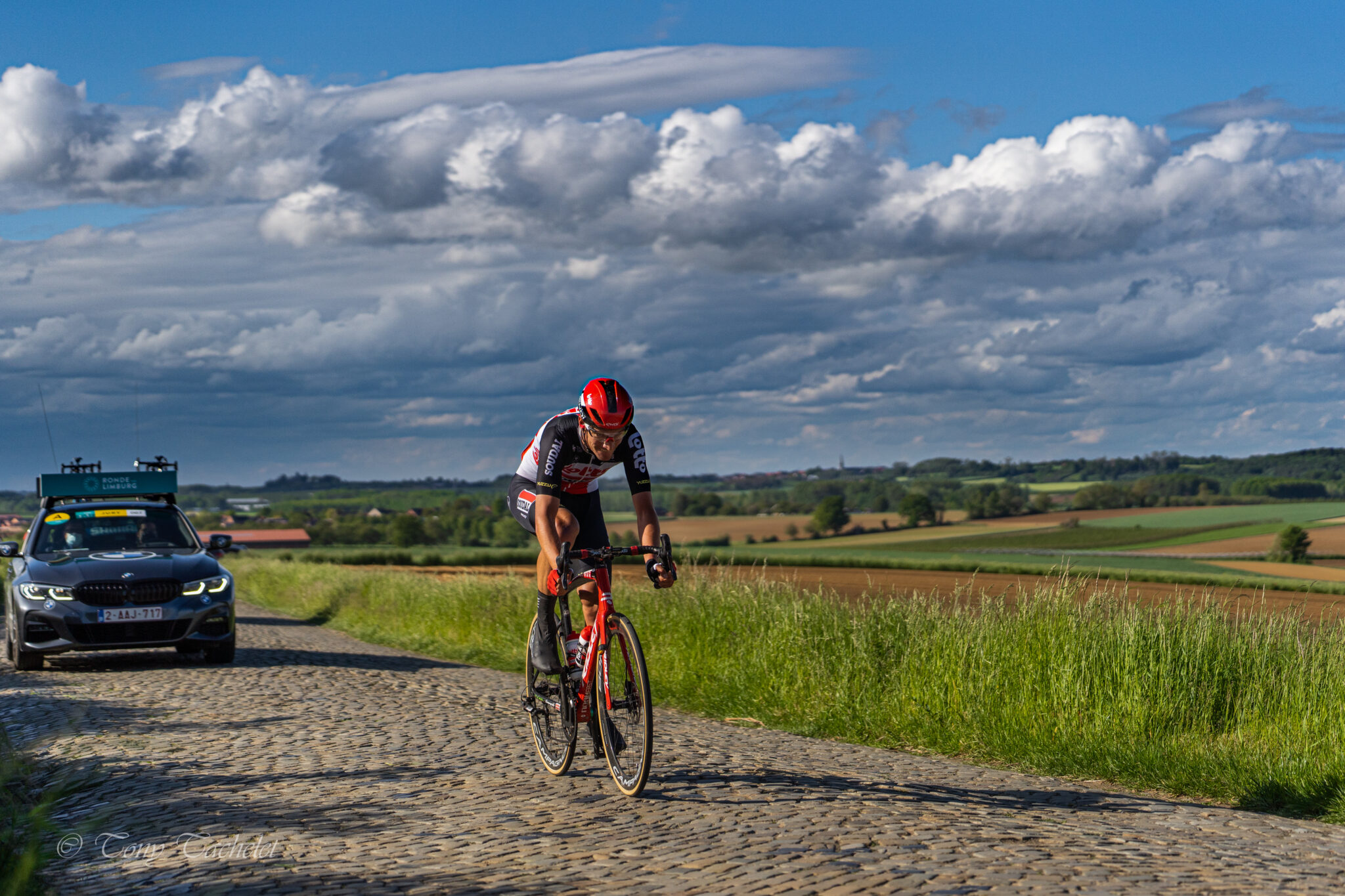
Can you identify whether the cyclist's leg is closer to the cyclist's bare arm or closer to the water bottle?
the water bottle

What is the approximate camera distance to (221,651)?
1380 cm

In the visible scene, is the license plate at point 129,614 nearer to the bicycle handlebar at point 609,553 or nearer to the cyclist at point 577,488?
the cyclist at point 577,488

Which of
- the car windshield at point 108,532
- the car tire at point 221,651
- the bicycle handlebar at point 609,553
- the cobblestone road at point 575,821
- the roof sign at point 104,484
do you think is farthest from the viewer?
the roof sign at point 104,484

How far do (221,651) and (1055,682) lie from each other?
926 centimetres

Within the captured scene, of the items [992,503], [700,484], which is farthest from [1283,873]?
[700,484]

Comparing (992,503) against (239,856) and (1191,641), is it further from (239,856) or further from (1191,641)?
(239,856)

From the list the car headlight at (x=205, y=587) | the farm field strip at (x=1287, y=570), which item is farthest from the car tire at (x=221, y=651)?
the farm field strip at (x=1287, y=570)

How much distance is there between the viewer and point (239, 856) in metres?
5.32

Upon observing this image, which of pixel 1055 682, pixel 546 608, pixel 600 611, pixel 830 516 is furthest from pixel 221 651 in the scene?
pixel 830 516

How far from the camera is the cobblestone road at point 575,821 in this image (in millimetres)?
5008

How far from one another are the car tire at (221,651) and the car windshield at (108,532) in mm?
1418

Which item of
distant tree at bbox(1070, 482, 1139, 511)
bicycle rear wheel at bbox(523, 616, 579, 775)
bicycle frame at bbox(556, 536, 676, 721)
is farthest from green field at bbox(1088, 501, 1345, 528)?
bicycle frame at bbox(556, 536, 676, 721)

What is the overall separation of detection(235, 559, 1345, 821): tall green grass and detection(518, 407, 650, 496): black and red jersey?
297cm

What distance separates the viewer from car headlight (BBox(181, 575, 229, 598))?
13.4 metres
